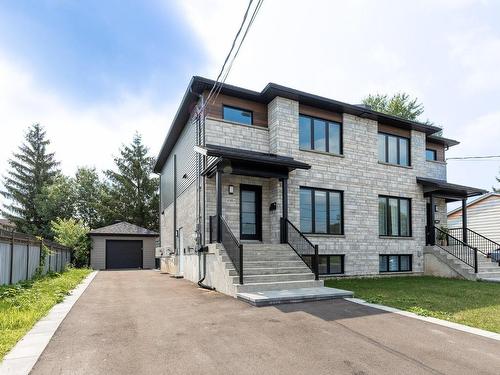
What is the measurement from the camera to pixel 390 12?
6.46 meters

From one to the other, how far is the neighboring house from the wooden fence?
2320 centimetres

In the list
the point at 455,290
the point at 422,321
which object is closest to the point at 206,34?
the point at 422,321

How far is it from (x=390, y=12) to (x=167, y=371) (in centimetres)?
688

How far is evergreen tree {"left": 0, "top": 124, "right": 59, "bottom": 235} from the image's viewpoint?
35781mm

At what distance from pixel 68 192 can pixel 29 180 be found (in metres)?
4.70

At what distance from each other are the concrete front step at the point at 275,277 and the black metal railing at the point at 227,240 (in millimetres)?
265

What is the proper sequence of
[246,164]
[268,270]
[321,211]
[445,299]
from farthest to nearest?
[321,211] < [246,164] < [268,270] < [445,299]

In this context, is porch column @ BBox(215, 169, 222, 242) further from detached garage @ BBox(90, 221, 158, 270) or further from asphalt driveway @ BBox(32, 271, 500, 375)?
detached garage @ BBox(90, 221, 158, 270)

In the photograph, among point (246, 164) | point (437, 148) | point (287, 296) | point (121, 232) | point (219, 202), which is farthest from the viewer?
point (121, 232)

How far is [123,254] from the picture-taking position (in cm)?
2503

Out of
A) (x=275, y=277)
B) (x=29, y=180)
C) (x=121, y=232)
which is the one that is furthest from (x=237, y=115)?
(x=29, y=180)

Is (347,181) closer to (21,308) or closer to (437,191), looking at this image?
(437,191)

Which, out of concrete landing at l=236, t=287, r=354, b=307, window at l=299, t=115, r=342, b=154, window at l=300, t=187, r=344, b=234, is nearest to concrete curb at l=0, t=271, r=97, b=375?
concrete landing at l=236, t=287, r=354, b=307

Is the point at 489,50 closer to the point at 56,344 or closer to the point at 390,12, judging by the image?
the point at 390,12
